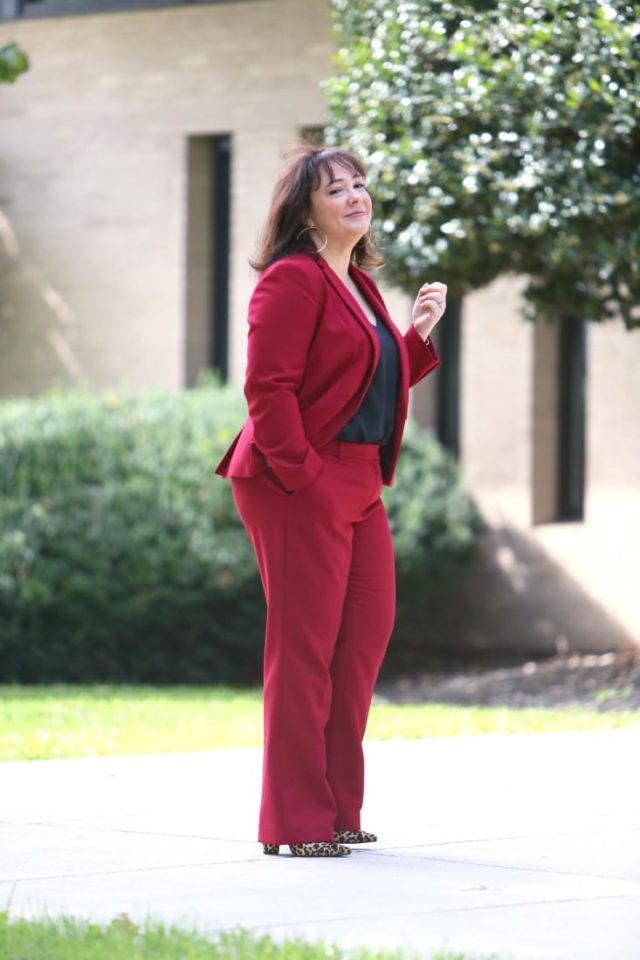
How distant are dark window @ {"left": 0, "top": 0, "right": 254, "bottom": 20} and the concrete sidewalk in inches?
406

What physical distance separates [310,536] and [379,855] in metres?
0.94

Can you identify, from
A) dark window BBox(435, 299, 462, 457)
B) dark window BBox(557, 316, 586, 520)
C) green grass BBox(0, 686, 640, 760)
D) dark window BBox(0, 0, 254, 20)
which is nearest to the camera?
green grass BBox(0, 686, 640, 760)

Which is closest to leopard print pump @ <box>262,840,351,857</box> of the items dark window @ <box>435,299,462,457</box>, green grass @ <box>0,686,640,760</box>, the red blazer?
the red blazer

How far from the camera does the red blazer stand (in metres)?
5.59

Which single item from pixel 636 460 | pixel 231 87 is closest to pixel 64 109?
pixel 231 87

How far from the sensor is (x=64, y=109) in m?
18.2

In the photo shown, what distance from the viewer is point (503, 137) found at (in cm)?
1130

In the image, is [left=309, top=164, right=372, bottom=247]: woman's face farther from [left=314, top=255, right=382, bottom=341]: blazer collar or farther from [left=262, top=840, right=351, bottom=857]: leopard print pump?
[left=262, top=840, right=351, bottom=857]: leopard print pump

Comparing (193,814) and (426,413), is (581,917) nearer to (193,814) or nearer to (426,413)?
(193,814)

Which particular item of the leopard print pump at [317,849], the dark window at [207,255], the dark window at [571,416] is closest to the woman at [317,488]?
the leopard print pump at [317,849]

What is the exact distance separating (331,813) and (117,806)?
1.31 m

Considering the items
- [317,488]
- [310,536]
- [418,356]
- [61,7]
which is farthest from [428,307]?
[61,7]

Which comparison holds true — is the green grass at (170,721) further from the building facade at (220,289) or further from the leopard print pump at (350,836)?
the building facade at (220,289)

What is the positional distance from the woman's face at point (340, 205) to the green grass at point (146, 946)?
2370 mm
